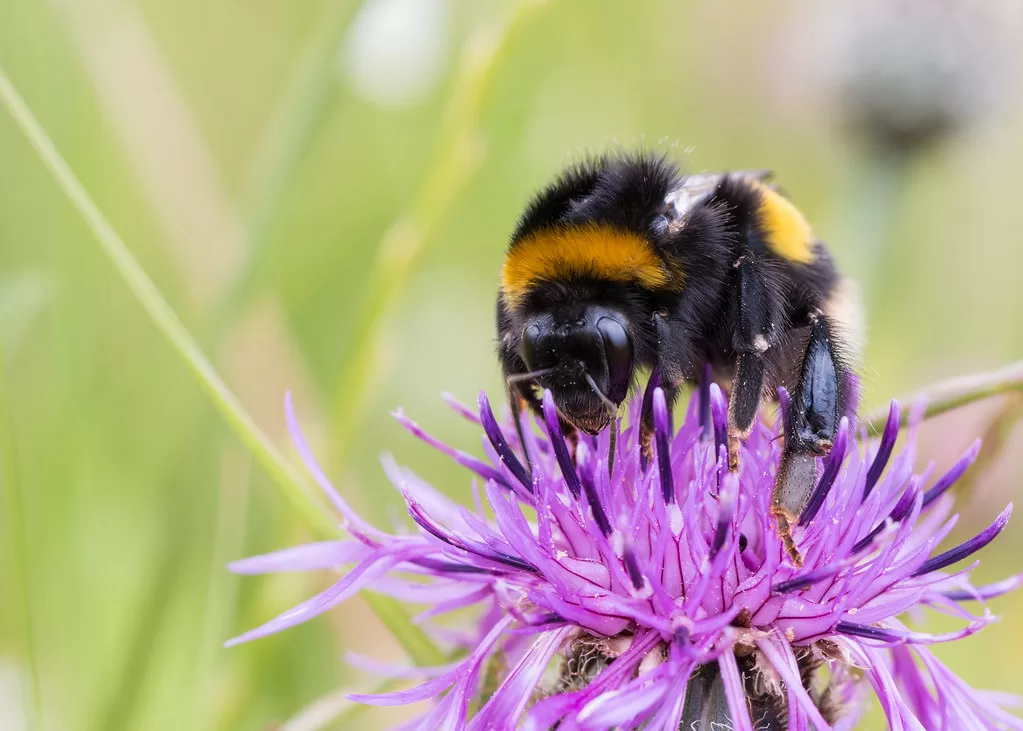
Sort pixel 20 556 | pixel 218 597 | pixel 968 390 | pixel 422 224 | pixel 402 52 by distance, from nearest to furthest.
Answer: pixel 20 556
pixel 968 390
pixel 218 597
pixel 422 224
pixel 402 52

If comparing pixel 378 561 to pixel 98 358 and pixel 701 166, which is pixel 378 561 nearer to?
pixel 98 358

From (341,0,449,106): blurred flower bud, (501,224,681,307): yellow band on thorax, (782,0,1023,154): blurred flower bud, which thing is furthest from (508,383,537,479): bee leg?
(782,0,1023,154): blurred flower bud

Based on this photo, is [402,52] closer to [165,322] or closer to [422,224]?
[422,224]

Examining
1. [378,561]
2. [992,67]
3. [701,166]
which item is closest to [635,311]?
[378,561]

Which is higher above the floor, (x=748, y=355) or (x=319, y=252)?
(x=319, y=252)

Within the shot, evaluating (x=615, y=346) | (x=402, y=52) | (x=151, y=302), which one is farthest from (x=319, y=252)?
(x=615, y=346)

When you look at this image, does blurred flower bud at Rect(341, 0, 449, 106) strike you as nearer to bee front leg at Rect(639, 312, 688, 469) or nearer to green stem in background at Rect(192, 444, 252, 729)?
green stem in background at Rect(192, 444, 252, 729)
